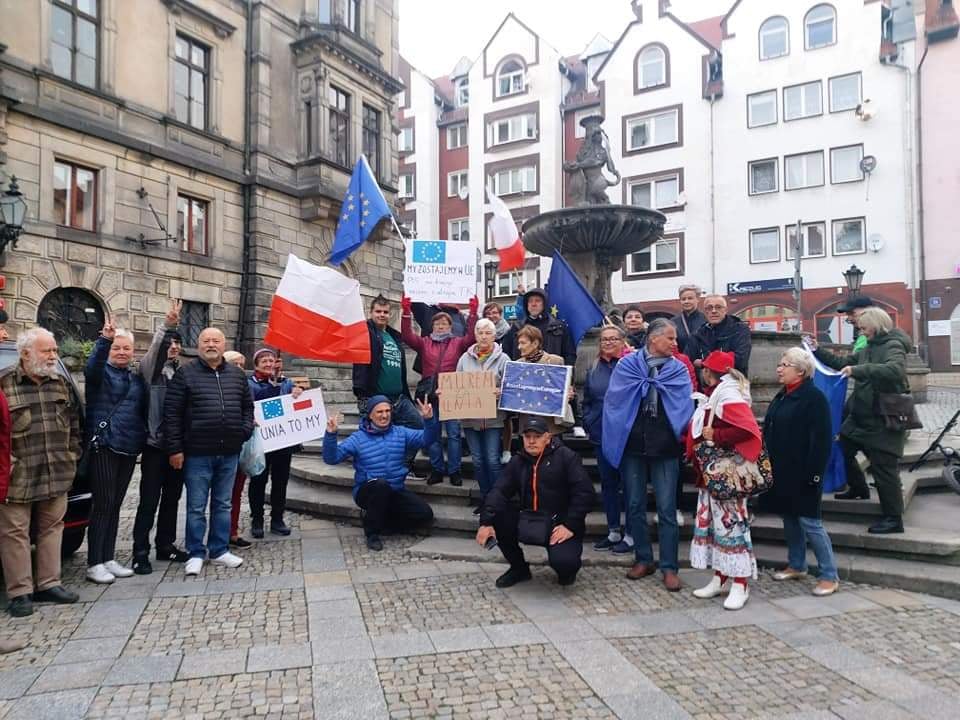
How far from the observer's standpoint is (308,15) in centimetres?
2239

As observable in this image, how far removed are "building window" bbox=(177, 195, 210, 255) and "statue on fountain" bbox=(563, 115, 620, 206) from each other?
12.1m

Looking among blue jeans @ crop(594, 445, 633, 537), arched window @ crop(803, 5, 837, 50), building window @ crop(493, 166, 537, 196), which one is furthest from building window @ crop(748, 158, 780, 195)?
blue jeans @ crop(594, 445, 633, 537)

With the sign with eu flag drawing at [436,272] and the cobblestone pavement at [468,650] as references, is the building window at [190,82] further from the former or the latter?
the cobblestone pavement at [468,650]

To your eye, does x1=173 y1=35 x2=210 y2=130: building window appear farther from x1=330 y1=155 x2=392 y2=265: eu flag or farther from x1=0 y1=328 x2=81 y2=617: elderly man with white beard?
x1=0 y1=328 x2=81 y2=617: elderly man with white beard

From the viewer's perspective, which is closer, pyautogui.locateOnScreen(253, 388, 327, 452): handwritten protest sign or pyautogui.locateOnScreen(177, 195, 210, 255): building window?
pyautogui.locateOnScreen(253, 388, 327, 452): handwritten protest sign

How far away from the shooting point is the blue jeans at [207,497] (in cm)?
564

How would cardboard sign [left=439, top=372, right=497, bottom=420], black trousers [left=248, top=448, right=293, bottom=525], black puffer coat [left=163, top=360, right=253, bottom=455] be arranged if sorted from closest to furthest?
black puffer coat [left=163, top=360, right=253, bottom=455] < cardboard sign [left=439, top=372, right=497, bottom=420] < black trousers [left=248, top=448, right=293, bottom=525]

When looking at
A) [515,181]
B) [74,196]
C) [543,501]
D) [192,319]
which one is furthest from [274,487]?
[515,181]

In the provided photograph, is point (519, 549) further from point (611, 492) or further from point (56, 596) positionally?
point (56, 596)

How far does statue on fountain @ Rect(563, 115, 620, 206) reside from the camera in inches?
472

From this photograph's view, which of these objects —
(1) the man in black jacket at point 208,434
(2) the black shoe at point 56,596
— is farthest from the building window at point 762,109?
(2) the black shoe at point 56,596

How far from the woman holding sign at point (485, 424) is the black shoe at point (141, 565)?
9.37 feet

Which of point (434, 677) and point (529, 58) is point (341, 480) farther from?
point (529, 58)

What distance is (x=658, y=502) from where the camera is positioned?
5.30m
